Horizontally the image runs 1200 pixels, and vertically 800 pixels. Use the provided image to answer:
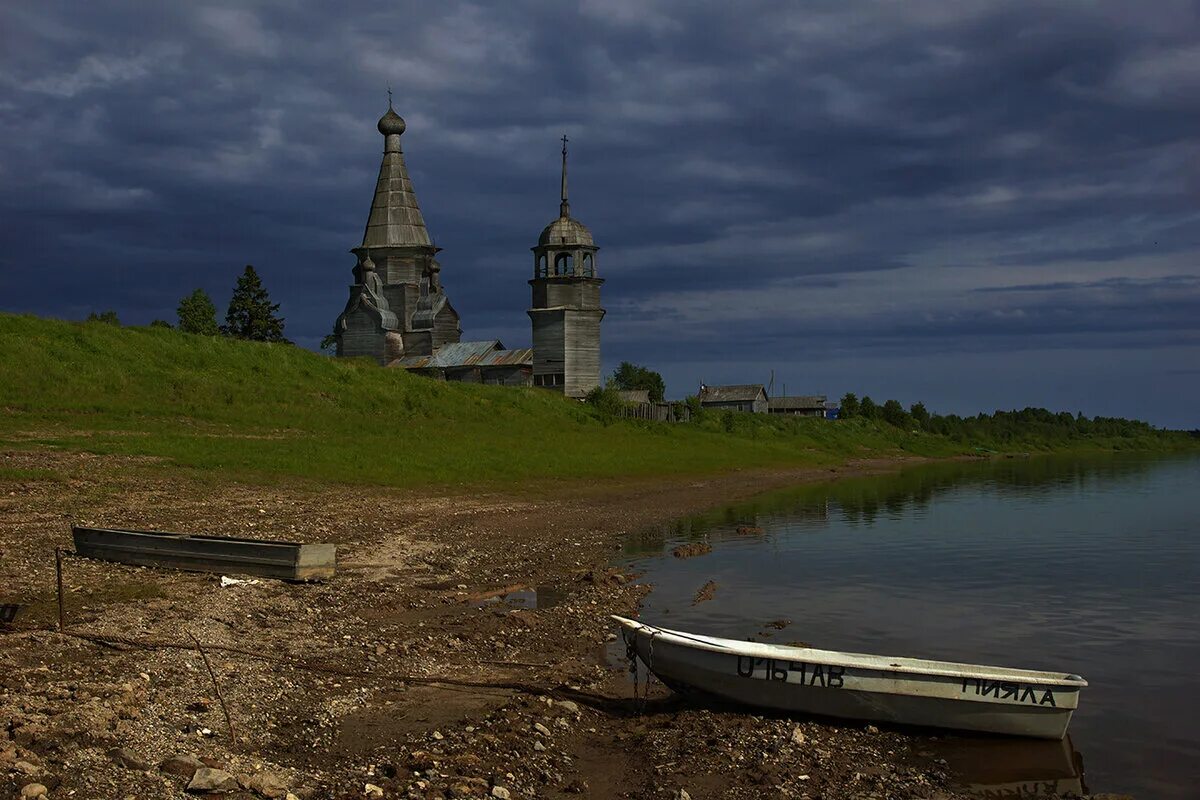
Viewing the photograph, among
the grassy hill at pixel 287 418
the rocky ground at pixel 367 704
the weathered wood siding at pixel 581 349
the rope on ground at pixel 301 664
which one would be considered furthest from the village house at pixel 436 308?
the rope on ground at pixel 301 664

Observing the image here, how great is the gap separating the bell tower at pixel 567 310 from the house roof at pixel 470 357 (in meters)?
2.68

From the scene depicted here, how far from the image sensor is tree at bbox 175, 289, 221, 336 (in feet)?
301

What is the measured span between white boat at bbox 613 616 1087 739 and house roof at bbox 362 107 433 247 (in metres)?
85.0

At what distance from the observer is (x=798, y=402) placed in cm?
13875

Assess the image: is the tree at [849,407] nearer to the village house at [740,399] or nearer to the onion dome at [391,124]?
Answer: the village house at [740,399]

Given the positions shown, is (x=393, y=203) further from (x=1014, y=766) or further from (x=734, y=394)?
(x=1014, y=766)

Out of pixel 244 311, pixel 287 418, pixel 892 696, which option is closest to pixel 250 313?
pixel 244 311

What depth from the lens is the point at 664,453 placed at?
2420 inches

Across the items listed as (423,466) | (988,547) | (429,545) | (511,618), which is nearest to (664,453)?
(423,466)

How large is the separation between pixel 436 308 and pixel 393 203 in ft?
36.8

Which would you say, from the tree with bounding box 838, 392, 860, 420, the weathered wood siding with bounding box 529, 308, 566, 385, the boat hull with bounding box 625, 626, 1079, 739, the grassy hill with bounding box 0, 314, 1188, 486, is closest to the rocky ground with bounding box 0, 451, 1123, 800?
the boat hull with bounding box 625, 626, 1079, 739

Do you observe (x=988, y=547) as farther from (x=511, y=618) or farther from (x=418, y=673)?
(x=418, y=673)

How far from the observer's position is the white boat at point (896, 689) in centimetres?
1260

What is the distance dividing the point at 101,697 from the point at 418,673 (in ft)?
14.4
